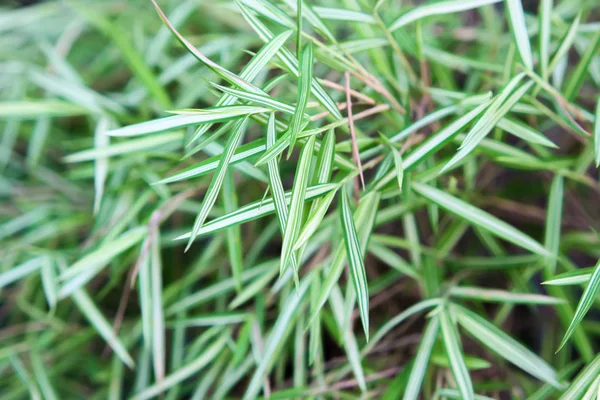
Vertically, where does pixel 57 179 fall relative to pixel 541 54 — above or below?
below

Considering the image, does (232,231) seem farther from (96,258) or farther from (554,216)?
(554,216)

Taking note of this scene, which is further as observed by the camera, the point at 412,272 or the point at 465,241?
the point at 465,241

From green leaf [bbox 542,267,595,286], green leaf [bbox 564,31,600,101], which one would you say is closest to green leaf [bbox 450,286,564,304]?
green leaf [bbox 542,267,595,286]

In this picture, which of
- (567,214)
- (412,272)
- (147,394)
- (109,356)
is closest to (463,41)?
(567,214)

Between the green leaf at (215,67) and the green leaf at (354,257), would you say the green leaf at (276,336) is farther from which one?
the green leaf at (215,67)

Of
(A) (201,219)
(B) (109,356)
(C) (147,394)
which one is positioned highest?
(A) (201,219)

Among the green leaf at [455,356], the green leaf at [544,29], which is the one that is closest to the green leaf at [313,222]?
the green leaf at [455,356]

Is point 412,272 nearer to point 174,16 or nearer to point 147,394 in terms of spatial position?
point 147,394

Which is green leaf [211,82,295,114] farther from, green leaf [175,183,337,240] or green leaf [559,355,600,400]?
green leaf [559,355,600,400]
